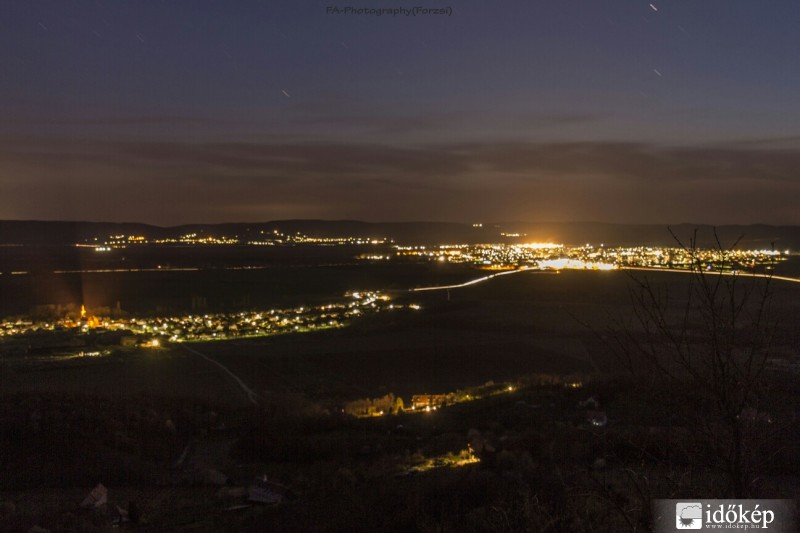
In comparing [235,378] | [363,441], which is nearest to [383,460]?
[363,441]

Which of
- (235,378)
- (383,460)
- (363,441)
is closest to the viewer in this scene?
(383,460)

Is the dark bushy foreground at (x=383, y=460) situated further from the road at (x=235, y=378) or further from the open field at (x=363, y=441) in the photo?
the road at (x=235, y=378)

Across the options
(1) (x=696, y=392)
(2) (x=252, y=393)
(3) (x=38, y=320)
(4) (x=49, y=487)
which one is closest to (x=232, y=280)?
(3) (x=38, y=320)

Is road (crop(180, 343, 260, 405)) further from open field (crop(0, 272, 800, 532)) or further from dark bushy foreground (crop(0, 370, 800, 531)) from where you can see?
dark bushy foreground (crop(0, 370, 800, 531))

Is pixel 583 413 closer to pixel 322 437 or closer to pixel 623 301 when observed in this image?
pixel 322 437

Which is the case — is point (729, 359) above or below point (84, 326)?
above

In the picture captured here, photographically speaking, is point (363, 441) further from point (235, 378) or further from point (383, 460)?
point (235, 378)

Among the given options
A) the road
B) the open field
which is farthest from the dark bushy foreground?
the road

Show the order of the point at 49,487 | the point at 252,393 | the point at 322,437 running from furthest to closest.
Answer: the point at 252,393 → the point at 322,437 → the point at 49,487

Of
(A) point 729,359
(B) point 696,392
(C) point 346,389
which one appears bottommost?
(C) point 346,389
